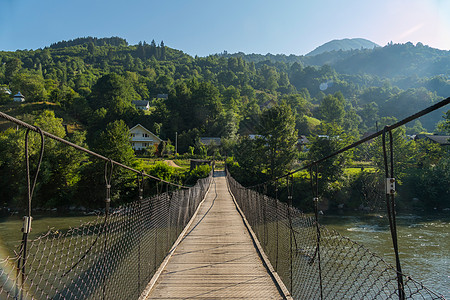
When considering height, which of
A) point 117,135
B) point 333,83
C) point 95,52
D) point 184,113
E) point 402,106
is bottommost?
point 117,135

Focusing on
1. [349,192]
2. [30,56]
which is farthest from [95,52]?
[349,192]

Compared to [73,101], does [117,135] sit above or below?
below

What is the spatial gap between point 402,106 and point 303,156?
2420 inches

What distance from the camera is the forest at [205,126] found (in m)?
22.7

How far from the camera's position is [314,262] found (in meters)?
6.44

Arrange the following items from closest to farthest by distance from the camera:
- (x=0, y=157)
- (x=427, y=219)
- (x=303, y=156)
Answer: (x=427, y=219)
(x=0, y=157)
(x=303, y=156)

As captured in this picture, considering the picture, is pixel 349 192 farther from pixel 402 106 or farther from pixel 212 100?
pixel 402 106

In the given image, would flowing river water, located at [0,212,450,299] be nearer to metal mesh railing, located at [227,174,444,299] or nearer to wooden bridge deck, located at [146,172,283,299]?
metal mesh railing, located at [227,174,444,299]

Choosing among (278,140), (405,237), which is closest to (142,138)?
(278,140)

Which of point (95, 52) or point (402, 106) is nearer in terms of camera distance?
point (402, 106)

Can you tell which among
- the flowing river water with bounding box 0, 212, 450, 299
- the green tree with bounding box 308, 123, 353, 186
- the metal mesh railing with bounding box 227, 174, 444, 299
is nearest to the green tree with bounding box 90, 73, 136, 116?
the flowing river water with bounding box 0, 212, 450, 299

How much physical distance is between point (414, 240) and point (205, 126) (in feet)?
133

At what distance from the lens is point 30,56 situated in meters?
96.1

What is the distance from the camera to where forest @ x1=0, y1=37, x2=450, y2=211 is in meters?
22.7
